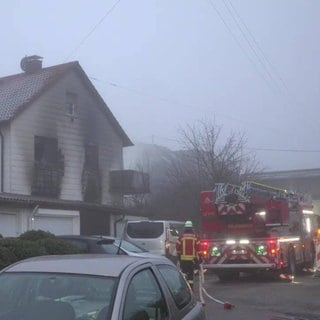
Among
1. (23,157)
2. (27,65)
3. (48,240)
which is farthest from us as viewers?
(27,65)

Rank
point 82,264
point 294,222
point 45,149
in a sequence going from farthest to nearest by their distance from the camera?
1. point 45,149
2. point 294,222
3. point 82,264

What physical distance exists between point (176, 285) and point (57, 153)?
73.1 ft

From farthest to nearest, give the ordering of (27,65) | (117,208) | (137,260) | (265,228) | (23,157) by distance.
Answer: (27,65) → (117,208) → (23,157) → (265,228) → (137,260)

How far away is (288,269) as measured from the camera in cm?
1822

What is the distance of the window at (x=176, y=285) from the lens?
210 inches

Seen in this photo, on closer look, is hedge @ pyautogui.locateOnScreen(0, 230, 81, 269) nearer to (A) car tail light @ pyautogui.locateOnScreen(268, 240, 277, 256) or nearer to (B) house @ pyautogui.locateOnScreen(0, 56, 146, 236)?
(A) car tail light @ pyautogui.locateOnScreen(268, 240, 277, 256)

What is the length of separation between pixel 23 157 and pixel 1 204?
13.5 ft

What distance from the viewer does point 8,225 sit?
22.3m

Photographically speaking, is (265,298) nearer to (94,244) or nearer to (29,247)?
(94,244)

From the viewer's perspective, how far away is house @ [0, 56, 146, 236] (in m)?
24.5

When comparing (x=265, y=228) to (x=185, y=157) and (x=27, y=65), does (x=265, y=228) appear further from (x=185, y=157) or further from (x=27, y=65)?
(x=185, y=157)

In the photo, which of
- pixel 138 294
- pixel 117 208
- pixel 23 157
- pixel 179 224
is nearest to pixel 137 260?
pixel 138 294

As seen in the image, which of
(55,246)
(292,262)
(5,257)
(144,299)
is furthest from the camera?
(292,262)

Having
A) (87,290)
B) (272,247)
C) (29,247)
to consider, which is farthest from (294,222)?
(87,290)
